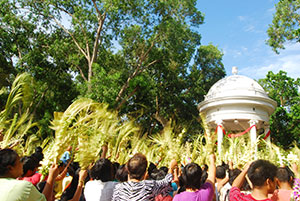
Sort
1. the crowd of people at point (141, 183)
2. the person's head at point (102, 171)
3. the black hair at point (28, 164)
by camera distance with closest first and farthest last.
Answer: the crowd of people at point (141, 183) → the person's head at point (102, 171) → the black hair at point (28, 164)

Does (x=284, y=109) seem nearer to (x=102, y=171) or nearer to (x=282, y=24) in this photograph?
(x=282, y=24)

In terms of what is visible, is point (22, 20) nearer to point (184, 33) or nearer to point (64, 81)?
point (64, 81)

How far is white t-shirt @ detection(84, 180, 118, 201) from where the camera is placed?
4020mm

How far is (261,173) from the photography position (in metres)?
3.00

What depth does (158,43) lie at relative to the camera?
22.9 metres

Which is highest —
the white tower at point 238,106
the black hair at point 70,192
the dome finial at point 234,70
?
the dome finial at point 234,70

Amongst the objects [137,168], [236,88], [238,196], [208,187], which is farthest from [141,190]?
[236,88]

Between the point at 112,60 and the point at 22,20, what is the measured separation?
24.5 ft

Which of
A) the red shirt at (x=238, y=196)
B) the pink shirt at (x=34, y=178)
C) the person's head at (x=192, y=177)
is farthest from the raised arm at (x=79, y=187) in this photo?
the red shirt at (x=238, y=196)

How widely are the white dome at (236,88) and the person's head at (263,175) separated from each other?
1717cm

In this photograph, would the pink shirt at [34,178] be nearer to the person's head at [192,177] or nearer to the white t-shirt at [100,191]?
the white t-shirt at [100,191]

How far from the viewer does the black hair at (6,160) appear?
2955 millimetres

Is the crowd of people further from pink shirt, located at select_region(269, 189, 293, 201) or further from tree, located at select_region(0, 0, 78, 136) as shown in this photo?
tree, located at select_region(0, 0, 78, 136)

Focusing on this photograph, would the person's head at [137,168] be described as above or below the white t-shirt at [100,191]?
above
